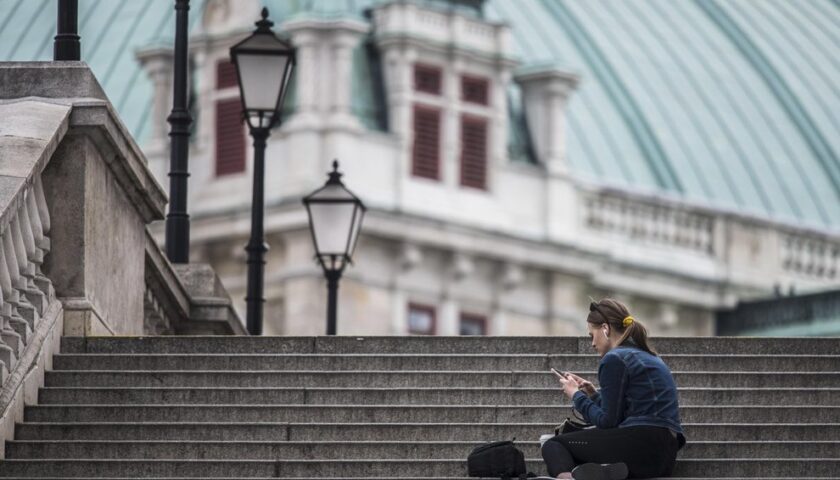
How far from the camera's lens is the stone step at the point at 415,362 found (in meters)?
21.8

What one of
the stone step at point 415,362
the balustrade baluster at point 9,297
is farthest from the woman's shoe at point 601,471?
the balustrade baluster at point 9,297

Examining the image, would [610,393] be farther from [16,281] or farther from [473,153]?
[473,153]

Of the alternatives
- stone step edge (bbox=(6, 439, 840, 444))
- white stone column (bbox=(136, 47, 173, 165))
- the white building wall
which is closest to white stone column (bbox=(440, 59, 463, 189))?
the white building wall

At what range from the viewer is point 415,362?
2173 cm

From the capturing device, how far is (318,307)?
54562mm

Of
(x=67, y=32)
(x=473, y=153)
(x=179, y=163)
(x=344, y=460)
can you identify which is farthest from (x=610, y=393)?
(x=473, y=153)

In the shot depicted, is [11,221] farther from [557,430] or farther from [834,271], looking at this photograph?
[834,271]

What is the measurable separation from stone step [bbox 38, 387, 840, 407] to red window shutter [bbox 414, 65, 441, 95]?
36032 millimetres

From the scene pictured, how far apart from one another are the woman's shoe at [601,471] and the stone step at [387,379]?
82.0 inches

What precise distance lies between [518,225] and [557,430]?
126 feet

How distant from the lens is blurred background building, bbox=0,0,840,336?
55.7 meters

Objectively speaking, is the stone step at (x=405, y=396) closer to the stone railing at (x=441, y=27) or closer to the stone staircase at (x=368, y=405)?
the stone staircase at (x=368, y=405)

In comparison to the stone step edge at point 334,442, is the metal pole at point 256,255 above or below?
above

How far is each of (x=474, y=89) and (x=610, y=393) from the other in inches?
1524
